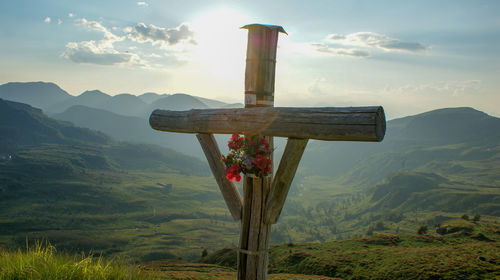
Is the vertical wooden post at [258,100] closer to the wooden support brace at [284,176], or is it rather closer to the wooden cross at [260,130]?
the wooden cross at [260,130]

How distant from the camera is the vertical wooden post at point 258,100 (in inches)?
284

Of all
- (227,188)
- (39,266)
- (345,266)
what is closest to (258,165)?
(227,188)

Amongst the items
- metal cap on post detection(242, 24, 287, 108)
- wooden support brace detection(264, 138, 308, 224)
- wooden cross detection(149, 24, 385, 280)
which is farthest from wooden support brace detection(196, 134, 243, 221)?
metal cap on post detection(242, 24, 287, 108)

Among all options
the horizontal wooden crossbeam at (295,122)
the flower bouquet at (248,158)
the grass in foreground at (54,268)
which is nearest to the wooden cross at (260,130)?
the horizontal wooden crossbeam at (295,122)

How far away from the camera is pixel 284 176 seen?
21.6 ft

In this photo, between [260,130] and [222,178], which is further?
[222,178]

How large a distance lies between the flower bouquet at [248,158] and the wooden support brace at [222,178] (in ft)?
2.09

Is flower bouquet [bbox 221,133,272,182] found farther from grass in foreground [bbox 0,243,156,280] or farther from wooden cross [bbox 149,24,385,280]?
grass in foreground [bbox 0,243,156,280]

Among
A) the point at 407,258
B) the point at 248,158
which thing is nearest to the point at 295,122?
the point at 248,158

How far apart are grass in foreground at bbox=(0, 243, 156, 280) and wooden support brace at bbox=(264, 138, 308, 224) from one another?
3.37 metres

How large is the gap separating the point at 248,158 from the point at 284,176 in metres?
0.88

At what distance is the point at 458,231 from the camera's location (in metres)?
28.6

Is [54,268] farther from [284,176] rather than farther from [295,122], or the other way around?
[295,122]

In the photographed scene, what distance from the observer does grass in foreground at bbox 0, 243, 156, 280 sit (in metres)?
6.56
